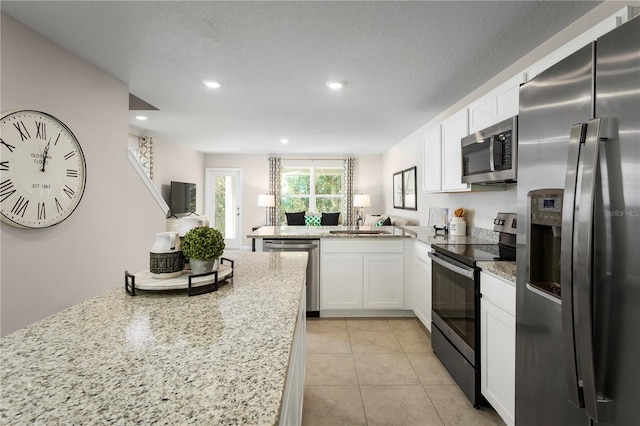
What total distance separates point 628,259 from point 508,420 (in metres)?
1.18

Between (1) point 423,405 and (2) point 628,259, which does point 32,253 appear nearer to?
(1) point 423,405

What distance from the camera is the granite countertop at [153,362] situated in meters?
0.57

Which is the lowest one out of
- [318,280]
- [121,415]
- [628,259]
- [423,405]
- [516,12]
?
[423,405]

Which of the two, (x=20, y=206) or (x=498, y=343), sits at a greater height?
(x=20, y=206)

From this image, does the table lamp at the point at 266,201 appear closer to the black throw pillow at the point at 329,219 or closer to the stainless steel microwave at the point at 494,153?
the black throw pillow at the point at 329,219

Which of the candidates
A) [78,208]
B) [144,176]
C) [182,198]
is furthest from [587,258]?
[182,198]

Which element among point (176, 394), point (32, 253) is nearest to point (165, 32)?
point (32, 253)

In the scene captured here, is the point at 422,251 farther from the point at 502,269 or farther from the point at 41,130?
the point at 41,130

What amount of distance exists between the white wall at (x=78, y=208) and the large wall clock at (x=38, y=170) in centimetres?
7

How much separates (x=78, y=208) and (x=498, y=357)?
291 cm

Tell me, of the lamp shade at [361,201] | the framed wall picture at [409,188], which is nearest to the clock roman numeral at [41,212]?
the framed wall picture at [409,188]

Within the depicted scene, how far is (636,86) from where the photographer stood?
3.09 ft

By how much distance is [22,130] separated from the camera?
1.99 metres

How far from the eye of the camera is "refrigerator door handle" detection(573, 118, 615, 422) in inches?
40.8
